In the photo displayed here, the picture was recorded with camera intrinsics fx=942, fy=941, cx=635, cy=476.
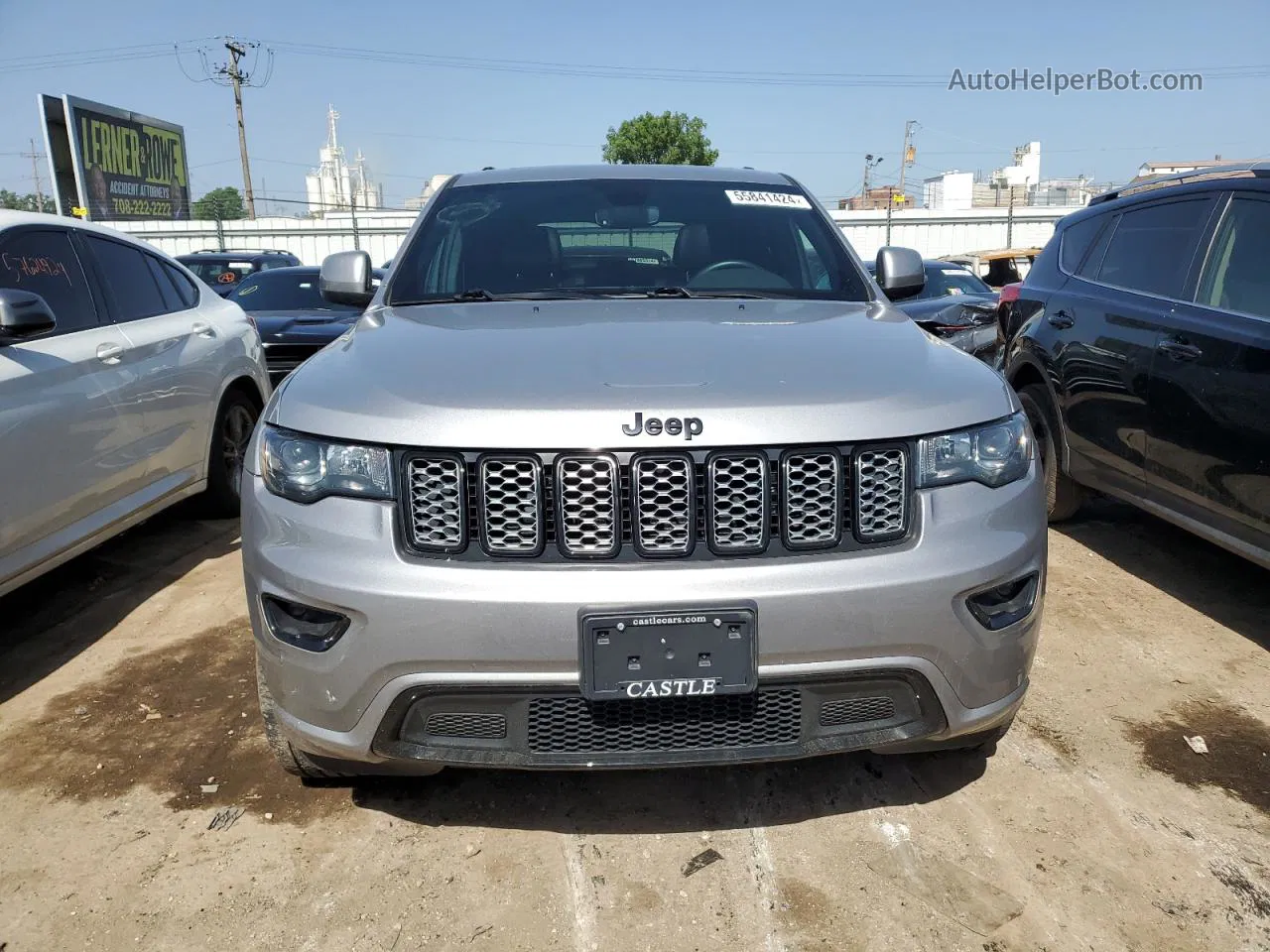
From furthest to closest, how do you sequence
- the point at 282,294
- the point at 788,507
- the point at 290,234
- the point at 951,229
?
1. the point at 951,229
2. the point at 290,234
3. the point at 282,294
4. the point at 788,507

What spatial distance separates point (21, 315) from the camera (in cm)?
327

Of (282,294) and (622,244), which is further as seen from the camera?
(282,294)

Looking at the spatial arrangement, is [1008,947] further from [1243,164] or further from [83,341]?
[83,341]

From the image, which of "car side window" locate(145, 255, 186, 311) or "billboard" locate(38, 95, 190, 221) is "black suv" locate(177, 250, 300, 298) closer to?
"car side window" locate(145, 255, 186, 311)

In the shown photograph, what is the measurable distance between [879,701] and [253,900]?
5.01ft

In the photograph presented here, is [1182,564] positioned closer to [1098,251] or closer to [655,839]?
[1098,251]

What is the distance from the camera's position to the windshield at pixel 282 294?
874cm

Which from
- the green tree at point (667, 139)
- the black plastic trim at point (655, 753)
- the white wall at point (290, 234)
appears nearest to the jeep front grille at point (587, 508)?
the black plastic trim at point (655, 753)

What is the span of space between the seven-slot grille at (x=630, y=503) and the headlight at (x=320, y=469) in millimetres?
76

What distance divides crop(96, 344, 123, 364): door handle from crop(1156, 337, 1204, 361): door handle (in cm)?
439

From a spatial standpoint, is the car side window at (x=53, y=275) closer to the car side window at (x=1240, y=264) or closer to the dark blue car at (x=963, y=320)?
the car side window at (x=1240, y=264)

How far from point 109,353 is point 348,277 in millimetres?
1355

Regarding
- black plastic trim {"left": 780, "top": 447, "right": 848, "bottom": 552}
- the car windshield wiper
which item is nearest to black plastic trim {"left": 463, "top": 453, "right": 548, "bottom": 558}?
black plastic trim {"left": 780, "top": 447, "right": 848, "bottom": 552}

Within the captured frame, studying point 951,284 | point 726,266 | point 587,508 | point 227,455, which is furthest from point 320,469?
point 951,284
